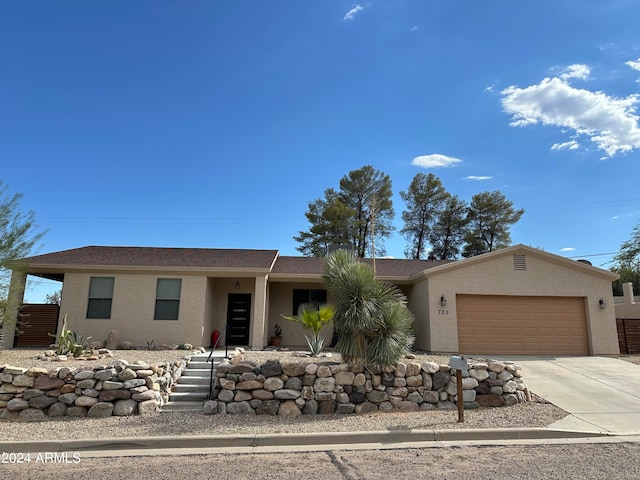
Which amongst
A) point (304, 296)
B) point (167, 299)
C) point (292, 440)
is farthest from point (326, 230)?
point (292, 440)

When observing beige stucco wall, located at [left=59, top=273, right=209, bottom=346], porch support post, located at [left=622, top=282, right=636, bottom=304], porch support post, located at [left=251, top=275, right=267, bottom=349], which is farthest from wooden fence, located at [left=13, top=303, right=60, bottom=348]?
porch support post, located at [left=622, top=282, right=636, bottom=304]

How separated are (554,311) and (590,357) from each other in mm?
1750

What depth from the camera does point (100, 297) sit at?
527 inches

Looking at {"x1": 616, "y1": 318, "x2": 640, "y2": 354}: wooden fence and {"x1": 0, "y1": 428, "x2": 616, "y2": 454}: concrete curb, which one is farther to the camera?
{"x1": 616, "y1": 318, "x2": 640, "y2": 354}: wooden fence

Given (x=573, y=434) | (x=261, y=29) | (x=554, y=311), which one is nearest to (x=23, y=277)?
(x=261, y=29)

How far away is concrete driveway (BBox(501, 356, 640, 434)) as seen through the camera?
6.44m

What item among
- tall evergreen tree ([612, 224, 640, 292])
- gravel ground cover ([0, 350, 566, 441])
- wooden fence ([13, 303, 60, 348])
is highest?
tall evergreen tree ([612, 224, 640, 292])

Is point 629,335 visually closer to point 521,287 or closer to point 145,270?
point 521,287

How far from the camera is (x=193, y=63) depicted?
12859mm

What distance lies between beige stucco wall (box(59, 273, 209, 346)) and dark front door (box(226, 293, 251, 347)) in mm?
1687

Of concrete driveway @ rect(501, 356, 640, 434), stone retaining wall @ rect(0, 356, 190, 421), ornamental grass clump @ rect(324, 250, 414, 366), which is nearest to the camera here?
concrete driveway @ rect(501, 356, 640, 434)

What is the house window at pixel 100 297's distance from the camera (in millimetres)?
13266

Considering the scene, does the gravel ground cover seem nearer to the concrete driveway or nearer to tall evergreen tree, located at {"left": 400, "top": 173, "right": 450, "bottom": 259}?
the concrete driveway

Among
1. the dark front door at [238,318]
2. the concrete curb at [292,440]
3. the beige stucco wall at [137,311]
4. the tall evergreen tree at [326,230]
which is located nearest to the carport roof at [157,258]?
the beige stucco wall at [137,311]
